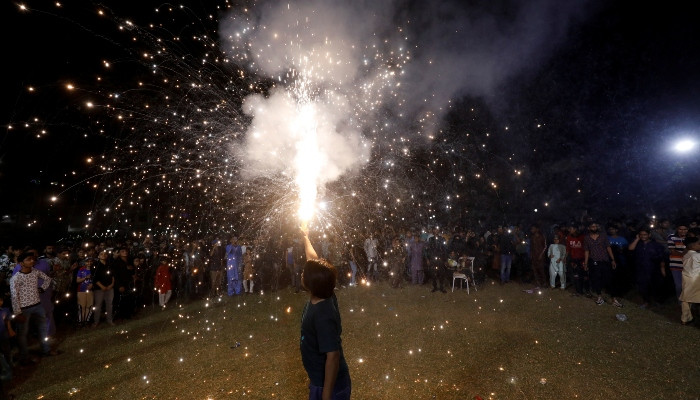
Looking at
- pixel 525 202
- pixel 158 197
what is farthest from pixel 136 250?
pixel 525 202

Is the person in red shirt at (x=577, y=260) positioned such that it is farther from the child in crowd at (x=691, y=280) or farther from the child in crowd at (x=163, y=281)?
the child in crowd at (x=163, y=281)

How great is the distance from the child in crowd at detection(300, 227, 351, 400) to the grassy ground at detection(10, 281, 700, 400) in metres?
2.25

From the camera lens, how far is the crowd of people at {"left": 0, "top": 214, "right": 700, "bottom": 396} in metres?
6.79

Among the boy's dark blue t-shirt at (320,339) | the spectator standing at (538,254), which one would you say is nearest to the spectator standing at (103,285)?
the boy's dark blue t-shirt at (320,339)

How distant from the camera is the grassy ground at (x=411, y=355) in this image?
4.49 metres

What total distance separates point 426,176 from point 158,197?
15.9m

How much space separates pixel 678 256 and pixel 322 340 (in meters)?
9.38

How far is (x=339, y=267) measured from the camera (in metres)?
11.1

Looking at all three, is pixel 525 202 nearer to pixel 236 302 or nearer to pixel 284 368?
pixel 236 302

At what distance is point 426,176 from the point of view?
1902cm

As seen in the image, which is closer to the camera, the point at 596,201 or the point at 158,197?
the point at 596,201

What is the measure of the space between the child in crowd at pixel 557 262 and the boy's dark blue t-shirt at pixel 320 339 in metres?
9.57

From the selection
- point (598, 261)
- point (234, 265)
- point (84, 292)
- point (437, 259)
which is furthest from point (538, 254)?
point (84, 292)

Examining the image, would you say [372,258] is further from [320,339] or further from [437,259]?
[320,339]
